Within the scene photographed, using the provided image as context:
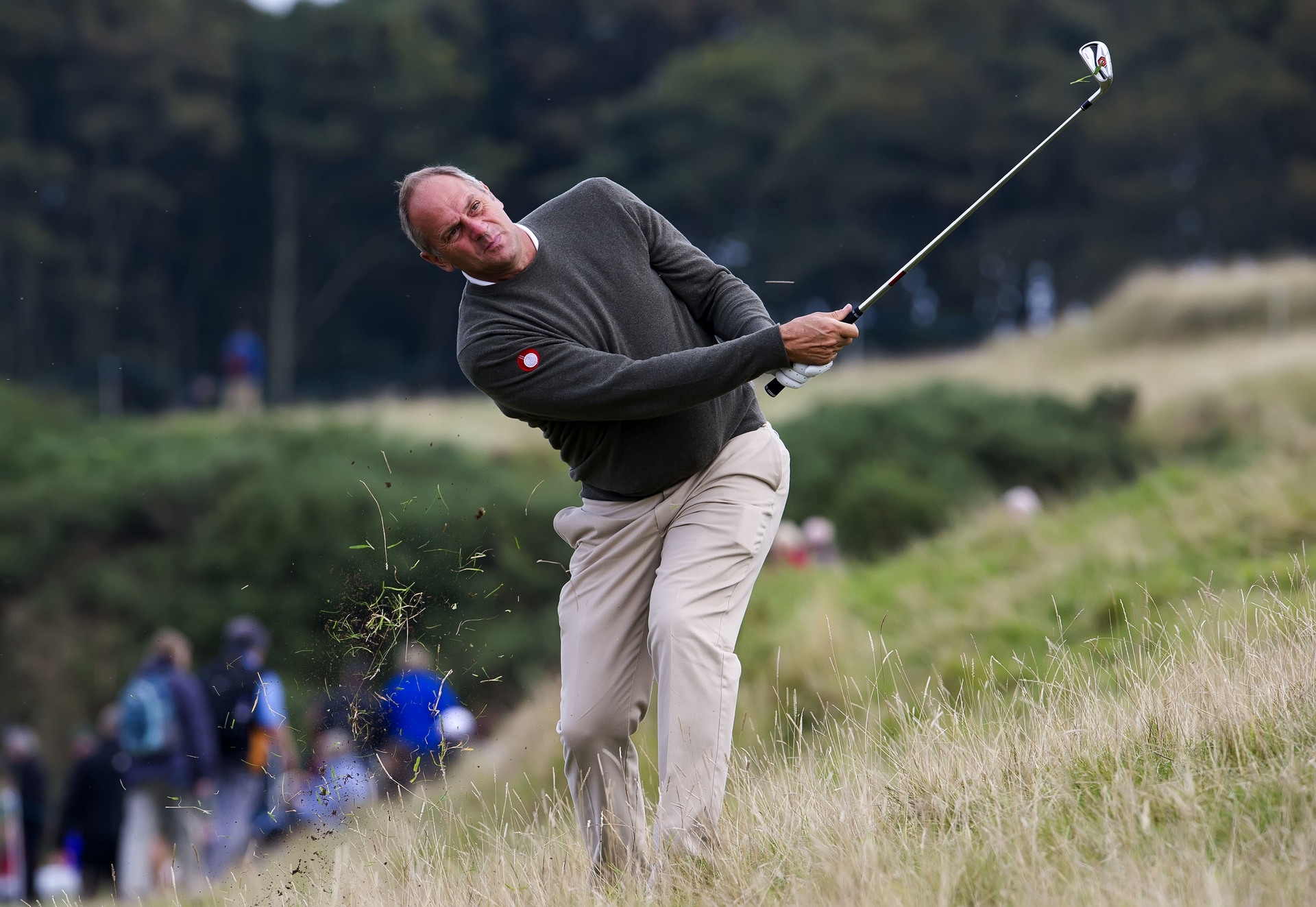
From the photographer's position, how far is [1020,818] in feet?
13.1

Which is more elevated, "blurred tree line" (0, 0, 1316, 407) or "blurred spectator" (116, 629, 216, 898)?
"blurred tree line" (0, 0, 1316, 407)

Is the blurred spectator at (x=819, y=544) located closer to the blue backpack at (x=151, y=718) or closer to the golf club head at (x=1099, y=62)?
the blue backpack at (x=151, y=718)

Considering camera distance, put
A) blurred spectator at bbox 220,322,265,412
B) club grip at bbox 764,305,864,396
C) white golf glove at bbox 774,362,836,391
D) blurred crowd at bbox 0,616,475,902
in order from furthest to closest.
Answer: blurred spectator at bbox 220,322,265,412, blurred crowd at bbox 0,616,475,902, club grip at bbox 764,305,864,396, white golf glove at bbox 774,362,836,391

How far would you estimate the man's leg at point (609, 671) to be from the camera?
480 centimetres

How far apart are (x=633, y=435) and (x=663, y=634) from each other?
0.67 m

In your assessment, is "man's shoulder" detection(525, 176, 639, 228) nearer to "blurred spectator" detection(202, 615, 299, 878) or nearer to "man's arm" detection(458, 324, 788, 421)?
"man's arm" detection(458, 324, 788, 421)

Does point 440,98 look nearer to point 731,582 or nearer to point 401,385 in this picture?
point 401,385

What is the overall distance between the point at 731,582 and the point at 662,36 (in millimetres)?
52183

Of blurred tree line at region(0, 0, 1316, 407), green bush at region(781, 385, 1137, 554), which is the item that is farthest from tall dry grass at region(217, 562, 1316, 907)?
blurred tree line at region(0, 0, 1316, 407)

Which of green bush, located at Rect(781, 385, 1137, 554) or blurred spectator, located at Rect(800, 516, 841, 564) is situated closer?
blurred spectator, located at Rect(800, 516, 841, 564)

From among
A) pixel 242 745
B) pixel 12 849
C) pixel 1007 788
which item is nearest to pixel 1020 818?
pixel 1007 788

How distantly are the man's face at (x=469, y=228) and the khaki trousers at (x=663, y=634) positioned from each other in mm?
850

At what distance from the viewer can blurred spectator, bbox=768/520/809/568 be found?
1412 cm

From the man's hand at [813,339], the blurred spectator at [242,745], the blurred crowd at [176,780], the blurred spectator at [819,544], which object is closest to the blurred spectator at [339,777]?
the blurred crowd at [176,780]
